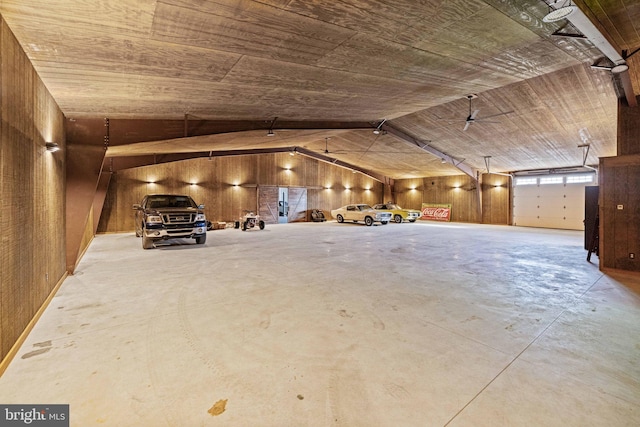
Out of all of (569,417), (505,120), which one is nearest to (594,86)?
(505,120)

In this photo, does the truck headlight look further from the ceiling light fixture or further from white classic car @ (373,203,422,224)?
white classic car @ (373,203,422,224)

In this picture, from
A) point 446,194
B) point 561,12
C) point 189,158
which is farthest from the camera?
point 446,194

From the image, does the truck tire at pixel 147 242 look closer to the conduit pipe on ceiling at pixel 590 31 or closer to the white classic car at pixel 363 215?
the conduit pipe on ceiling at pixel 590 31

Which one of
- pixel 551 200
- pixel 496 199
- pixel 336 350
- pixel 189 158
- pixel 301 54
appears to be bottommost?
pixel 336 350

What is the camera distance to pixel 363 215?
600 inches

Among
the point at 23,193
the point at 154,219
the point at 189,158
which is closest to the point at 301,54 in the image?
the point at 23,193

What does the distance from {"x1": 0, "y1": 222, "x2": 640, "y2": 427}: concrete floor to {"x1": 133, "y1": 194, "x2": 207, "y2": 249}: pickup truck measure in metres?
2.50

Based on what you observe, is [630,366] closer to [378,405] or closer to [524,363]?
[524,363]

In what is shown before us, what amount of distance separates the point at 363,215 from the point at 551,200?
30.0ft

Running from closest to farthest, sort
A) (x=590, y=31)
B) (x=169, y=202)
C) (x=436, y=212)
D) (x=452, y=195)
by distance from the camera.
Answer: (x=590, y=31) → (x=169, y=202) → (x=452, y=195) → (x=436, y=212)

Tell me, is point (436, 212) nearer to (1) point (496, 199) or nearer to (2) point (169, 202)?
(1) point (496, 199)

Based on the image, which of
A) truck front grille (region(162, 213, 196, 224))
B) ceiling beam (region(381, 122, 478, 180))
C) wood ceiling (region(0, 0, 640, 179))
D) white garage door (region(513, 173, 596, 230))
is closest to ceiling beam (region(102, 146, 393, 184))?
truck front grille (region(162, 213, 196, 224))

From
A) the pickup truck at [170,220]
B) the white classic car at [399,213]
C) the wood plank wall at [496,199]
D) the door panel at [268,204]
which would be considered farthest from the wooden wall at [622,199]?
the door panel at [268,204]

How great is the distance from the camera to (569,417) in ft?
5.47
